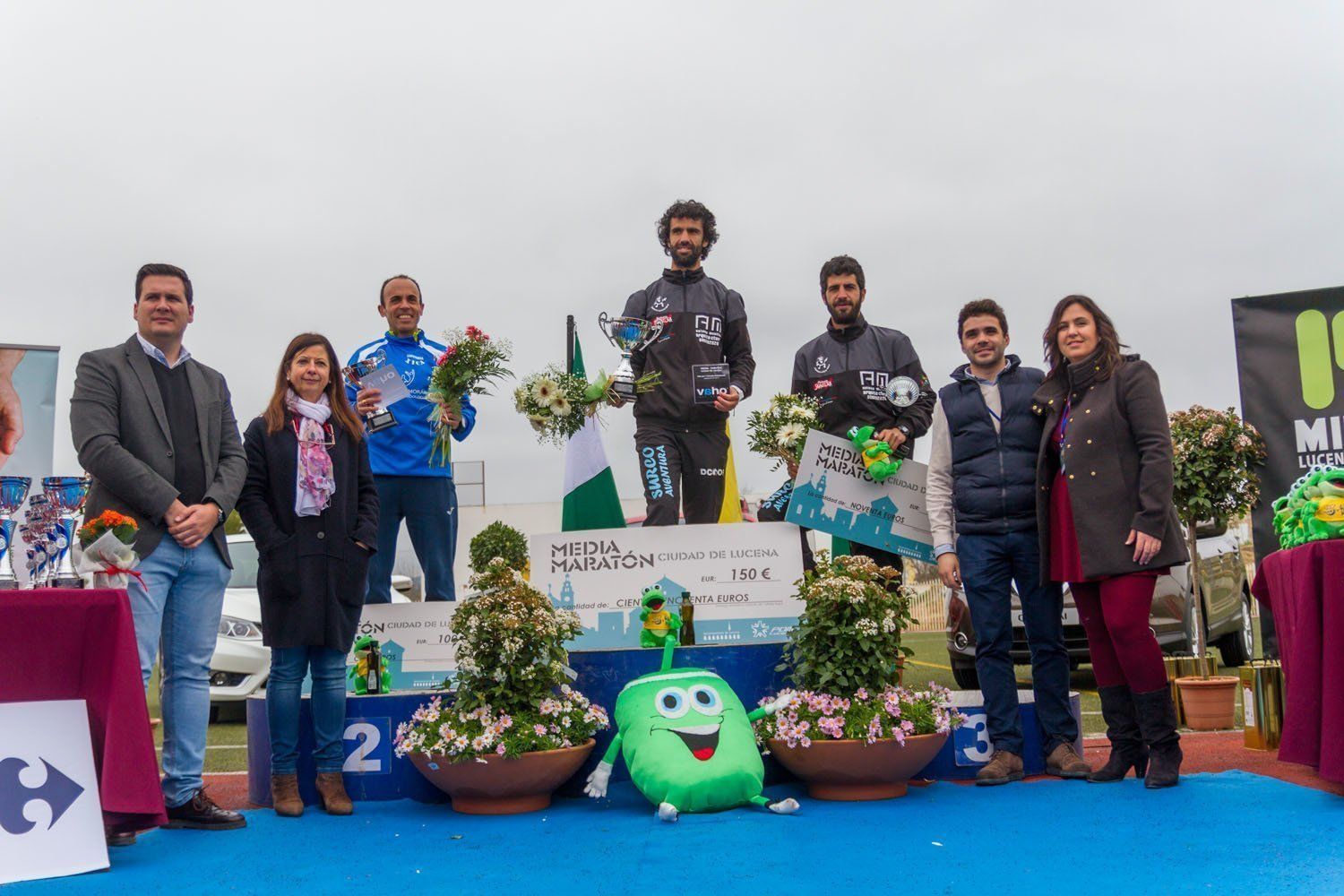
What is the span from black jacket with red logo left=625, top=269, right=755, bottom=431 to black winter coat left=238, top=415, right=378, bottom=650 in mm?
1757

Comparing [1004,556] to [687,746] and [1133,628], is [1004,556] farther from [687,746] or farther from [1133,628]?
[687,746]

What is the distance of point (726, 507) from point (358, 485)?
9.24ft

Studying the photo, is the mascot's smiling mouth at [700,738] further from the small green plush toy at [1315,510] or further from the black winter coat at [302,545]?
the small green plush toy at [1315,510]

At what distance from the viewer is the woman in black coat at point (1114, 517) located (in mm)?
4691

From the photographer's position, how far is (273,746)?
15.8ft

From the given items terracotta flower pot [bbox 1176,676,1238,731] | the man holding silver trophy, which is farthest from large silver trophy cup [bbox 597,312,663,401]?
terracotta flower pot [bbox 1176,676,1238,731]

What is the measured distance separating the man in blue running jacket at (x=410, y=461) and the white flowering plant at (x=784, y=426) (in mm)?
1517

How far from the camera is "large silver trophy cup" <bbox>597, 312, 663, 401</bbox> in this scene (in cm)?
600

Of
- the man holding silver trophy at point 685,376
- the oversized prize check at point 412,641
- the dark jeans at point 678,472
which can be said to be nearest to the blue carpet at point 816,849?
the oversized prize check at point 412,641

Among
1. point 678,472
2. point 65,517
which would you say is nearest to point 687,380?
point 678,472

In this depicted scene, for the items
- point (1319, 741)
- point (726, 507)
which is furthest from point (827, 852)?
point (726, 507)

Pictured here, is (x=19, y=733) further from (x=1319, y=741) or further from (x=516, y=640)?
(x=1319, y=741)

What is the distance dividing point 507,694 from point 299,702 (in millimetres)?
922

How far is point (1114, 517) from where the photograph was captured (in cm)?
474
